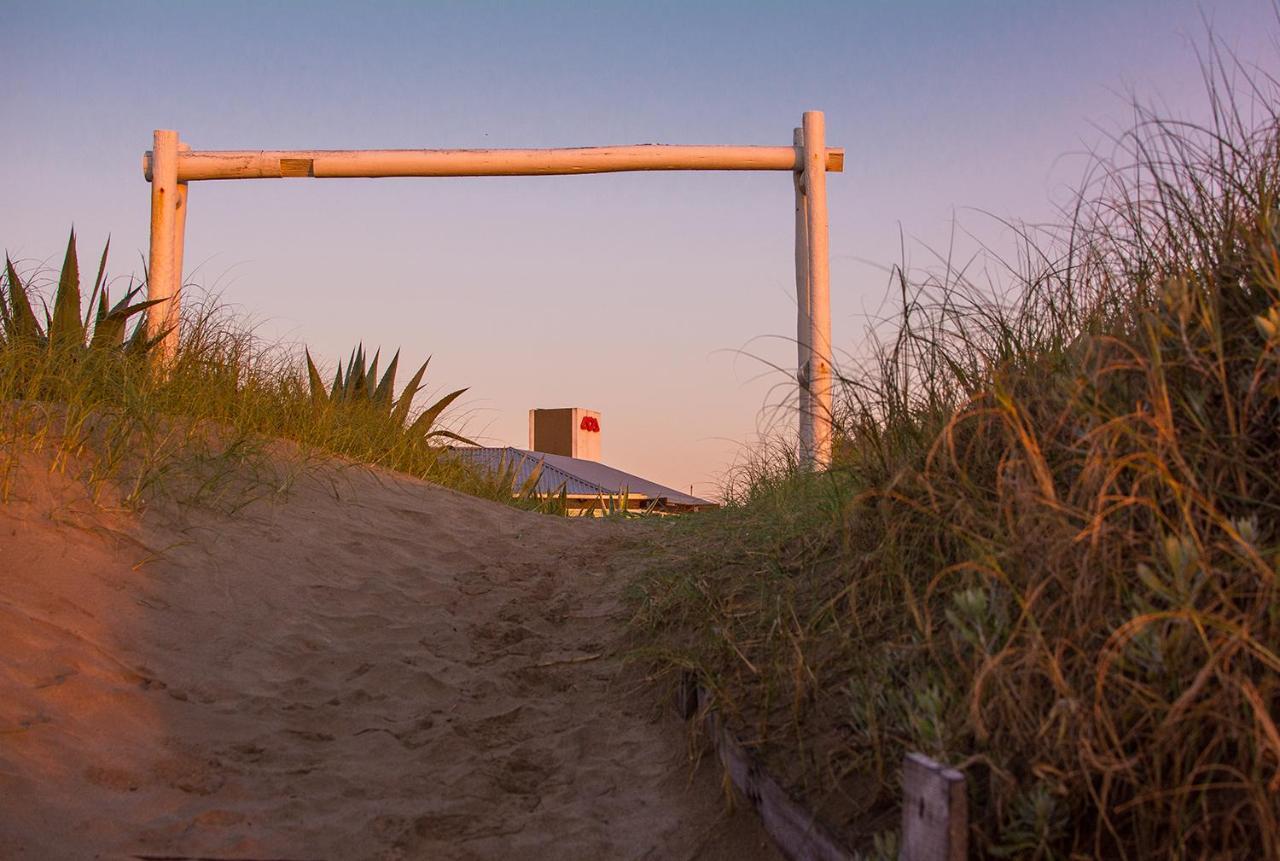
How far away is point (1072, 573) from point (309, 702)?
262cm

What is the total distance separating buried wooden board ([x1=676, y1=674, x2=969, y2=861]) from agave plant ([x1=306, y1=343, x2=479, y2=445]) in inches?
202

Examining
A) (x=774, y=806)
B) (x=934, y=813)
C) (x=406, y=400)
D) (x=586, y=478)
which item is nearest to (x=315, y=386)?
(x=406, y=400)

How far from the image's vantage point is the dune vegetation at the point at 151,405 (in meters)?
4.76

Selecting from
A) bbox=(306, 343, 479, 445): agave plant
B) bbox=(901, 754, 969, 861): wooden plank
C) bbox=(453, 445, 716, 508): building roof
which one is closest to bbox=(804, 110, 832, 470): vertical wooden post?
bbox=(306, 343, 479, 445): agave plant

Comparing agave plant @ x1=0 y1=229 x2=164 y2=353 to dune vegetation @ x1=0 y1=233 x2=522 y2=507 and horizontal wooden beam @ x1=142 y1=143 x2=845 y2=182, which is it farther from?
horizontal wooden beam @ x1=142 y1=143 x2=845 y2=182

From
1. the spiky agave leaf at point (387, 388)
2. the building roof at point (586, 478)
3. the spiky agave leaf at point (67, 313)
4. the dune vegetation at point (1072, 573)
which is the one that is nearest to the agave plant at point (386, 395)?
the spiky agave leaf at point (387, 388)

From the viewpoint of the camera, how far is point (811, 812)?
2348mm

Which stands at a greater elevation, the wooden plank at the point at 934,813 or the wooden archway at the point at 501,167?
the wooden archway at the point at 501,167

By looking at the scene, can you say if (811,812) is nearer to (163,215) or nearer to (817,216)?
(817,216)

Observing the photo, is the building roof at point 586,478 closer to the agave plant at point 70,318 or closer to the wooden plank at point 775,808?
the agave plant at point 70,318

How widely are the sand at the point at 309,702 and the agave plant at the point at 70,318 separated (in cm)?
123

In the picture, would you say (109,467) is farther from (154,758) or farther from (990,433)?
(990,433)

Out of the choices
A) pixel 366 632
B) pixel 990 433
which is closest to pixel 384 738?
pixel 366 632

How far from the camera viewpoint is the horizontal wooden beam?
25.3ft
